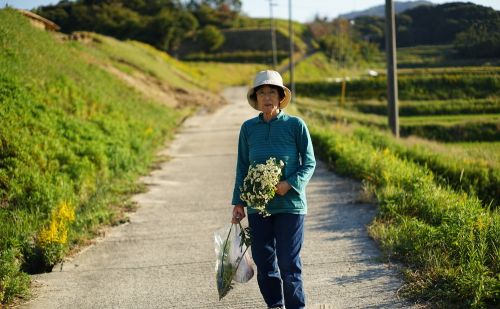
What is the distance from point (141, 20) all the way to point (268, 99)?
70.2 meters

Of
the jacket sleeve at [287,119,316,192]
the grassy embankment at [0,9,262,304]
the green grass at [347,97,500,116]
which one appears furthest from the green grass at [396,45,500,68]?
the jacket sleeve at [287,119,316,192]

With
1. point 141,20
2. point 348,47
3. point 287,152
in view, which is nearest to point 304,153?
point 287,152

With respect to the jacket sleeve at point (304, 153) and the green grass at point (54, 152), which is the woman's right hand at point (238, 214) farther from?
the green grass at point (54, 152)

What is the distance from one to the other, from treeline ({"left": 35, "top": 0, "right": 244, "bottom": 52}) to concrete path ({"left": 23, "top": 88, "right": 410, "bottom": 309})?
1910 centimetres

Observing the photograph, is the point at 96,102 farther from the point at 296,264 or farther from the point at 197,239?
the point at 296,264

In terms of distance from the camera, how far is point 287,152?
161 inches

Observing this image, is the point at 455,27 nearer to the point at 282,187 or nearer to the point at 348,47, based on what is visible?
the point at 282,187

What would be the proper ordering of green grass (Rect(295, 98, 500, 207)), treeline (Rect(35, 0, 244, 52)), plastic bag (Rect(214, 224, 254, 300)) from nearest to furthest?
plastic bag (Rect(214, 224, 254, 300)) < green grass (Rect(295, 98, 500, 207)) < treeline (Rect(35, 0, 244, 52))

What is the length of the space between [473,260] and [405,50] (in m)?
19.9

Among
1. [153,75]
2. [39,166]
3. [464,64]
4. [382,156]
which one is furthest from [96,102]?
[153,75]

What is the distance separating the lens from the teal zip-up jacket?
4004mm

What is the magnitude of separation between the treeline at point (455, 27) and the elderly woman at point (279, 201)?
431 inches

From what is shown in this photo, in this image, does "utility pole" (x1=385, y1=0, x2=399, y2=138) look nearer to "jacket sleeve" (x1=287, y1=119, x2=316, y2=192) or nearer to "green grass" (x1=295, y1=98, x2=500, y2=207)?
"green grass" (x1=295, y1=98, x2=500, y2=207)

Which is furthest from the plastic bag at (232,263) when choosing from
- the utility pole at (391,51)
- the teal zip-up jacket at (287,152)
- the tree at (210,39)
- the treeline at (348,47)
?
the tree at (210,39)
